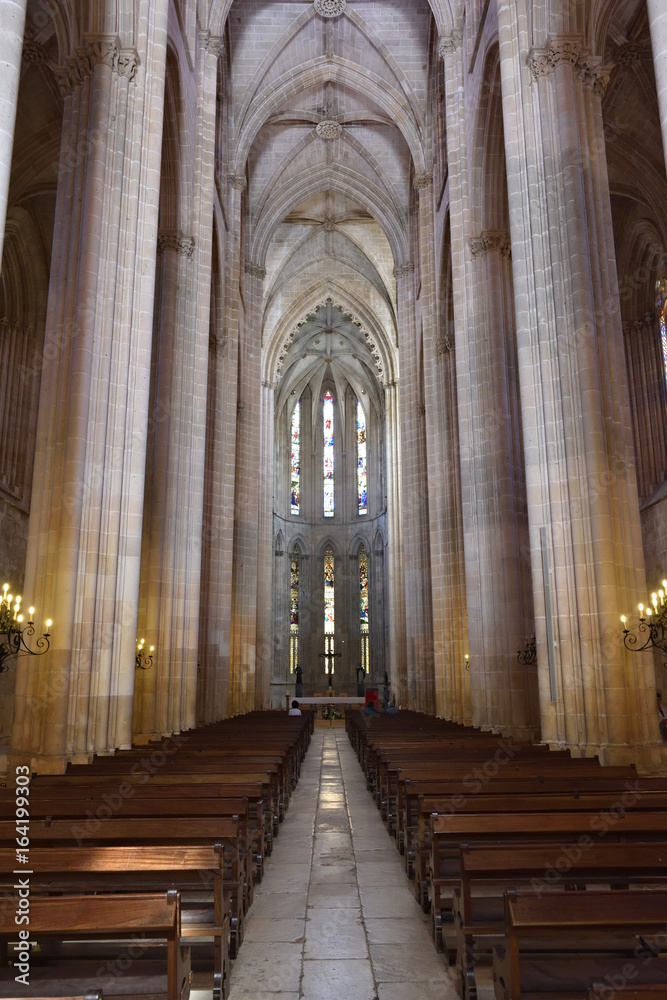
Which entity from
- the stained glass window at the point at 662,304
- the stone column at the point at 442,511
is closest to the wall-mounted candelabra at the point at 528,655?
the stone column at the point at 442,511

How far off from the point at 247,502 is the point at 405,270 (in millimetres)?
10583

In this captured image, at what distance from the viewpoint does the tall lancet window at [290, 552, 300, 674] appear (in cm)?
4741

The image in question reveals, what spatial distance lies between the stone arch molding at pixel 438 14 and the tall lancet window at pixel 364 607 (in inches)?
1285

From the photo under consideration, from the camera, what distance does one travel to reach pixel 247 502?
29266 mm

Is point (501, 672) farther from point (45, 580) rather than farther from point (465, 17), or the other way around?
point (465, 17)

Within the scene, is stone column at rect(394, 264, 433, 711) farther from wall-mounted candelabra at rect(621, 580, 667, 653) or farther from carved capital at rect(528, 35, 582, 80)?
carved capital at rect(528, 35, 582, 80)

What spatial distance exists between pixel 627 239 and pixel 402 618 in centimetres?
1664

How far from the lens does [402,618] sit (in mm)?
32500

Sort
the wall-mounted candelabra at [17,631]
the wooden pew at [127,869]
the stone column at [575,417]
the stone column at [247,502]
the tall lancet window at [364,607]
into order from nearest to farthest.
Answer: the wooden pew at [127,869] < the wall-mounted candelabra at [17,631] < the stone column at [575,417] < the stone column at [247,502] < the tall lancet window at [364,607]

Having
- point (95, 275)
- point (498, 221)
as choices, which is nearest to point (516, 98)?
point (498, 221)

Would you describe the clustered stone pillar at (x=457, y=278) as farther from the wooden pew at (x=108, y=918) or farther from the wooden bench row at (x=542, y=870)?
the wooden pew at (x=108, y=918)

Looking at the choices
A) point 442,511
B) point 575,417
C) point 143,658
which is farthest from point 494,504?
point 143,658

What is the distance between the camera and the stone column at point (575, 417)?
10.4m

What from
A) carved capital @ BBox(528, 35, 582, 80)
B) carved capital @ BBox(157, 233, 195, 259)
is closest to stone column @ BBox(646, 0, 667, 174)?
carved capital @ BBox(528, 35, 582, 80)
